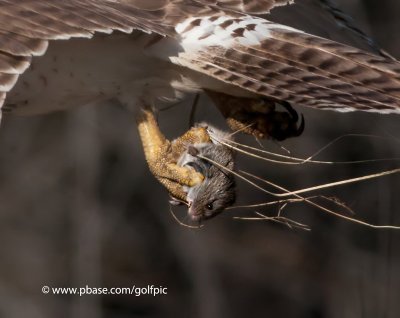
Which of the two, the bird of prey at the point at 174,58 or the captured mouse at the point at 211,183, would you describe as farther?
the captured mouse at the point at 211,183

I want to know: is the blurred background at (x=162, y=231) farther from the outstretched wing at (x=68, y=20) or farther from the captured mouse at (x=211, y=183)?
the outstretched wing at (x=68, y=20)

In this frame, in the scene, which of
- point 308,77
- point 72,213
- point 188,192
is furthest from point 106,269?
point 308,77

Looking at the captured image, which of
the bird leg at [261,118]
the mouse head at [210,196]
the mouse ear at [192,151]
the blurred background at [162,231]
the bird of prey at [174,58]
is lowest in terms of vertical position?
the blurred background at [162,231]

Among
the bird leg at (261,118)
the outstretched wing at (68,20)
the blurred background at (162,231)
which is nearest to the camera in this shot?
the outstretched wing at (68,20)

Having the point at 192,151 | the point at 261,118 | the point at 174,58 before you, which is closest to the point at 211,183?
the point at 192,151

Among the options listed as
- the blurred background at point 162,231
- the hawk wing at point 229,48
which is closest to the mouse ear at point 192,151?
the hawk wing at point 229,48

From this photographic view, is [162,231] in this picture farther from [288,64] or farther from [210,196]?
[288,64]

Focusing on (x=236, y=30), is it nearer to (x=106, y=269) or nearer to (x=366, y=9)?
(x=366, y=9)

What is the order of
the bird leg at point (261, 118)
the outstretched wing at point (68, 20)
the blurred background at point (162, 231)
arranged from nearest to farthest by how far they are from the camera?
the outstretched wing at point (68, 20), the bird leg at point (261, 118), the blurred background at point (162, 231)
